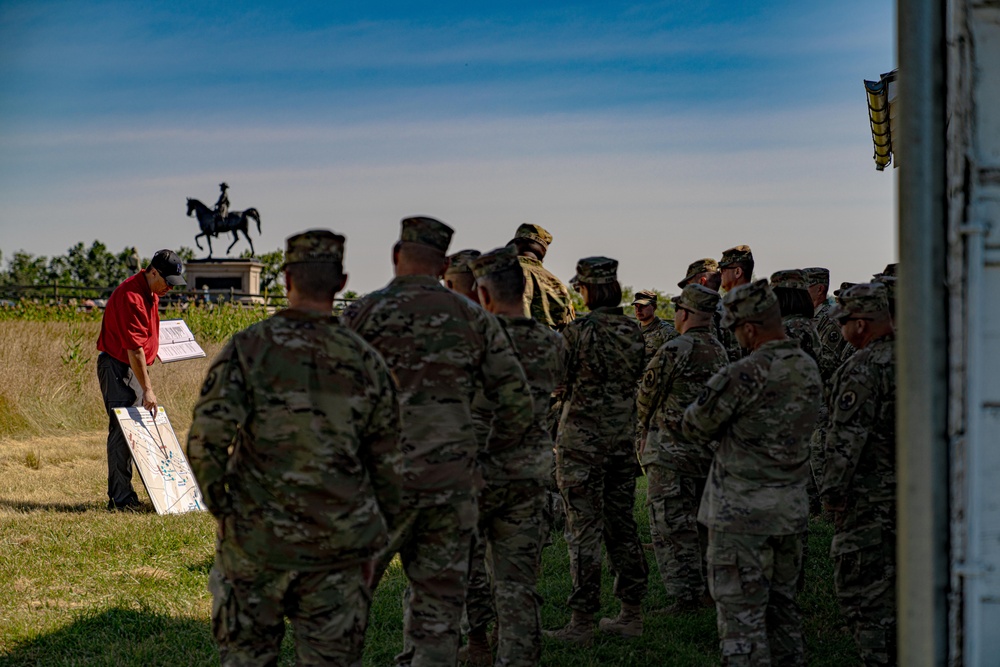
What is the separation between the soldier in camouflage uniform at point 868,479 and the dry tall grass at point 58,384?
10.9 meters

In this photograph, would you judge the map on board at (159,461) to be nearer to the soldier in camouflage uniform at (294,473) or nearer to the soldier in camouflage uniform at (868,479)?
the soldier in camouflage uniform at (294,473)

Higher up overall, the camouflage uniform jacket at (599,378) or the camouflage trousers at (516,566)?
the camouflage uniform jacket at (599,378)

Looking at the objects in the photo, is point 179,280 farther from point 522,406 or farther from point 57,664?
point 522,406

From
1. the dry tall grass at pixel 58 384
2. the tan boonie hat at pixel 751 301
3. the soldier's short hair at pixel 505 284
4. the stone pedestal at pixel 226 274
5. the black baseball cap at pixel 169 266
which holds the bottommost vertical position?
the dry tall grass at pixel 58 384

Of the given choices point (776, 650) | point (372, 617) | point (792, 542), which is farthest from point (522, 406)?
point (372, 617)

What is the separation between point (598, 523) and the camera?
5977mm

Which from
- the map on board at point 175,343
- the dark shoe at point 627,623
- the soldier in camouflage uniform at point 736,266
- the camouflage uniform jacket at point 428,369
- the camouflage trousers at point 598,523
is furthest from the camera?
the map on board at point 175,343

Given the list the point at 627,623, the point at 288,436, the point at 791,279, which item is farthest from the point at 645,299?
the point at 288,436

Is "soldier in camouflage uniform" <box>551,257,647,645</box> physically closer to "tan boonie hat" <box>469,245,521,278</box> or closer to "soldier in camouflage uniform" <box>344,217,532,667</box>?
"tan boonie hat" <box>469,245,521,278</box>

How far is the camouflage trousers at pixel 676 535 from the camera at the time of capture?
6605 mm

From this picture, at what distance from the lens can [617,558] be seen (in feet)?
20.2

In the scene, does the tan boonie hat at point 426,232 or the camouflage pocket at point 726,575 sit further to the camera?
the camouflage pocket at point 726,575

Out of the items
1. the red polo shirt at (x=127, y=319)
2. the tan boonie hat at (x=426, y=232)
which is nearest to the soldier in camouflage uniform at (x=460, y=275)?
the tan boonie hat at (x=426, y=232)

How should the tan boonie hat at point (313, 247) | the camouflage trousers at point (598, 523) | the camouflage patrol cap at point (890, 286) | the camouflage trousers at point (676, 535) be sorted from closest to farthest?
the tan boonie hat at point (313, 247)
the camouflage patrol cap at point (890, 286)
the camouflage trousers at point (598, 523)
the camouflage trousers at point (676, 535)
